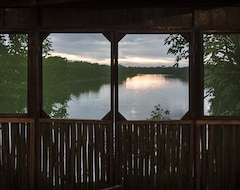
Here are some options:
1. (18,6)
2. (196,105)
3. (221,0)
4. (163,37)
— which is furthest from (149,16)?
(18,6)

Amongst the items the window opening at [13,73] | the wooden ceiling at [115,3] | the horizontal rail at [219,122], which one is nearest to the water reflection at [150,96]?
the horizontal rail at [219,122]

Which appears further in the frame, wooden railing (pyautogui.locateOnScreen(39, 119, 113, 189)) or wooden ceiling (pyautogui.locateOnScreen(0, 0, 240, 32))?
wooden railing (pyautogui.locateOnScreen(39, 119, 113, 189))

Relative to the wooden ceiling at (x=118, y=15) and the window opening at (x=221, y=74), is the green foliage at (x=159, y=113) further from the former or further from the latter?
the wooden ceiling at (x=118, y=15)

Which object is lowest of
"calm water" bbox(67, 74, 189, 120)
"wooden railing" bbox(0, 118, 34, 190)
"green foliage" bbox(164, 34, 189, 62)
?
"wooden railing" bbox(0, 118, 34, 190)

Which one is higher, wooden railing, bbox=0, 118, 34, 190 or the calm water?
the calm water

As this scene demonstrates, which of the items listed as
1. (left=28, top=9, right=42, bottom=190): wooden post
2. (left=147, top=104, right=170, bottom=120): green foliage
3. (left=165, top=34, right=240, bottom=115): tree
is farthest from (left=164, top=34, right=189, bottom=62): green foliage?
(left=28, top=9, right=42, bottom=190): wooden post

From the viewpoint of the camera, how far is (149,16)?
4.63 metres

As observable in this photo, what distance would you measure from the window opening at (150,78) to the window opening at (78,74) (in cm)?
22

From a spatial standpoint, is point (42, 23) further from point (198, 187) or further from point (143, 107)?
point (198, 187)

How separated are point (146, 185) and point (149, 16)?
6.86ft

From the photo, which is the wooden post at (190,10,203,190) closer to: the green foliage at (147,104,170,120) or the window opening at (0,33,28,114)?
the green foliage at (147,104,170,120)

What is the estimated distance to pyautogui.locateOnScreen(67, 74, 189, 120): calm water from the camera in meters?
4.70

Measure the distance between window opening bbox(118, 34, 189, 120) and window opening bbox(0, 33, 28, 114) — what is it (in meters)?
1.23

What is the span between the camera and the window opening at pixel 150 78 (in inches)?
184
